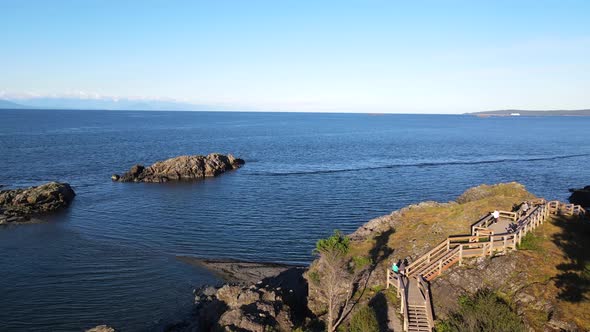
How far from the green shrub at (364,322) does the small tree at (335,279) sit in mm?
2064

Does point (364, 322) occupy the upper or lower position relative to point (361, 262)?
lower

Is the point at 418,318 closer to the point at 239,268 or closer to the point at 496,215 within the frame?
the point at 496,215

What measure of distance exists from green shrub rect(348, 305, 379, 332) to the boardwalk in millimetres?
1689

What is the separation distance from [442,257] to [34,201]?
192ft

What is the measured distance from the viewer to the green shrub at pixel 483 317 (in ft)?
65.2

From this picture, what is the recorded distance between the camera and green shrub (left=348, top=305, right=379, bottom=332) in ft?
71.1

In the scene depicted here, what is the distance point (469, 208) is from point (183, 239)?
3073 cm

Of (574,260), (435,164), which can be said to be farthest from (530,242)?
(435,164)

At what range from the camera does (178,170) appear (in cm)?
8450

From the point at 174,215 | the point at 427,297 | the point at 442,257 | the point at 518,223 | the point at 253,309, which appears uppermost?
the point at 518,223

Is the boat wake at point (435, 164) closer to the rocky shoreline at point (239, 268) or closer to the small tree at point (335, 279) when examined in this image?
the rocky shoreline at point (239, 268)

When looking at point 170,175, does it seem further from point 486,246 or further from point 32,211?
point 486,246

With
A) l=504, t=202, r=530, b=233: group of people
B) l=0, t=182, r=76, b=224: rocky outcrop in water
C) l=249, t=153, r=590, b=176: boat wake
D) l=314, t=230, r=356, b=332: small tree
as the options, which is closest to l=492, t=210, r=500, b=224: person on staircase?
l=504, t=202, r=530, b=233: group of people

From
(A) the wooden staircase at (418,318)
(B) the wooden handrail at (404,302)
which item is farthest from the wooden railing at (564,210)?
(A) the wooden staircase at (418,318)
